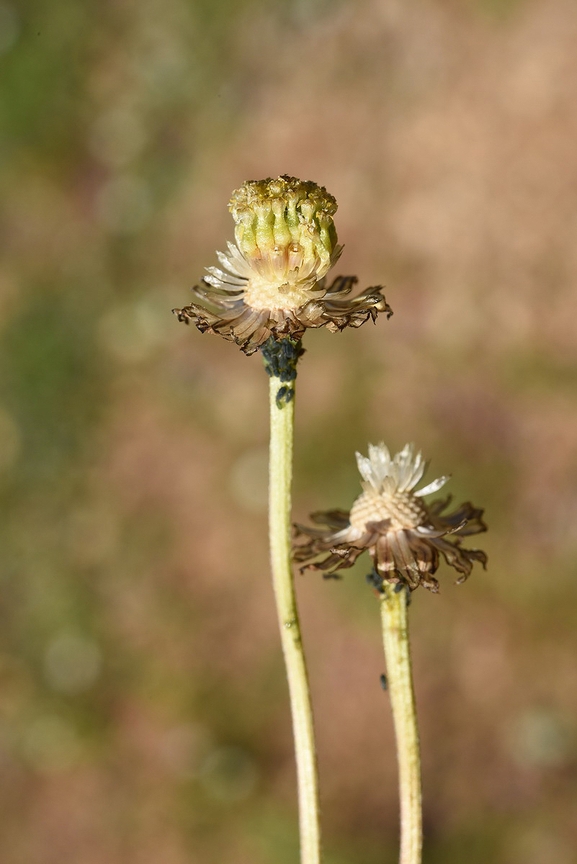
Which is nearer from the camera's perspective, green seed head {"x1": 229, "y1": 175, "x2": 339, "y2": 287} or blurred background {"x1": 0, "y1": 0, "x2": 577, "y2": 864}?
green seed head {"x1": 229, "y1": 175, "x2": 339, "y2": 287}

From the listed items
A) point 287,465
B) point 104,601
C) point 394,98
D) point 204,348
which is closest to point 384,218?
point 394,98

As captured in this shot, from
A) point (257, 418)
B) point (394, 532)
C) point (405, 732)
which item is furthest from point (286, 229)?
point (257, 418)

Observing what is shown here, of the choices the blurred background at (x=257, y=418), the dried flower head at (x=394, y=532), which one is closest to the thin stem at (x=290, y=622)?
the dried flower head at (x=394, y=532)

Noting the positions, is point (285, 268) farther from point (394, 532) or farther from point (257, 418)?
point (257, 418)

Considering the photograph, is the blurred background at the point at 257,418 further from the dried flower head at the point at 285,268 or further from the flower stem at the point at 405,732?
the dried flower head at the point at 285,268

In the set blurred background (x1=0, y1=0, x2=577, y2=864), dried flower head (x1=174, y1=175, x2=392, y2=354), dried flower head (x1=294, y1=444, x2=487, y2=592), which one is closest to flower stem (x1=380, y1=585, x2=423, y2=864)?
dried flower head (x1=294, y1=444, x2=487, y2=592)

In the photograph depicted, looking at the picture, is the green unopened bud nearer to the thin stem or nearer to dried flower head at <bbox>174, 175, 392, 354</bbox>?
dried flower head at <bbox>174, 175, 392, 354</bbox>

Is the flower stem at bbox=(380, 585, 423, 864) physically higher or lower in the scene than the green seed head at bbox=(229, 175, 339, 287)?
lower
